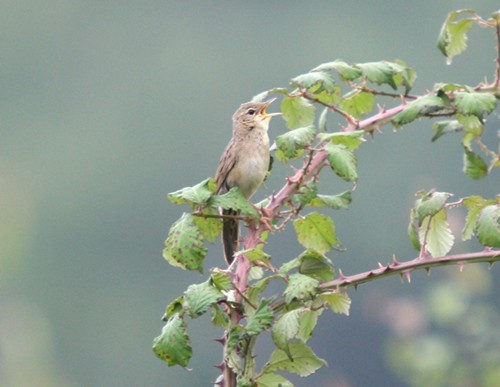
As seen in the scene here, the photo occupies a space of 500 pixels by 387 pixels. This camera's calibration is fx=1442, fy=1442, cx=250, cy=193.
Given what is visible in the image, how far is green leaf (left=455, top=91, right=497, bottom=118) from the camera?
2.40m

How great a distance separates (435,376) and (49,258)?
15.8 meters

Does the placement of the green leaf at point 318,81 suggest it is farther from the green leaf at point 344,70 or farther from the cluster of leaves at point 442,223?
the cluster of leaves at point 442,223

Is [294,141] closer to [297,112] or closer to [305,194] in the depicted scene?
[305,194]

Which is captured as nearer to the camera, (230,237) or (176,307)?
(176,307)

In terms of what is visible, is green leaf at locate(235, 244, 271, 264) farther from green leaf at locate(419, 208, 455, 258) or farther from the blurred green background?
the blurred green background

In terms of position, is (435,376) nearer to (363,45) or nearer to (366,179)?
(366,179)

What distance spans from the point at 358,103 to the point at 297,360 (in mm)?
553

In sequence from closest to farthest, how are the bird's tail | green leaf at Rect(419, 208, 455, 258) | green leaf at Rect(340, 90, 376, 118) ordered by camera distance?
green leaf at Rect(419, 208, 455, 258)
green leaf at Rect(340, 90, 376, 118)
the bird's tail

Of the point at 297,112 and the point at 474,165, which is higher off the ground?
the point at 297,112

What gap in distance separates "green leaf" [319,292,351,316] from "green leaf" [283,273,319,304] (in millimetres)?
111

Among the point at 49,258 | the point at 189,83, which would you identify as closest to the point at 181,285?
the point at 49,258

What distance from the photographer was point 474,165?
105 inches

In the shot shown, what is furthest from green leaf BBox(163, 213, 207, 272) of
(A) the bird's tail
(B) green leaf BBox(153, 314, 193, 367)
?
(A) the bird's tail

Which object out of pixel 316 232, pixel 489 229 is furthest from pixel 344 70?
pixel 489 229
